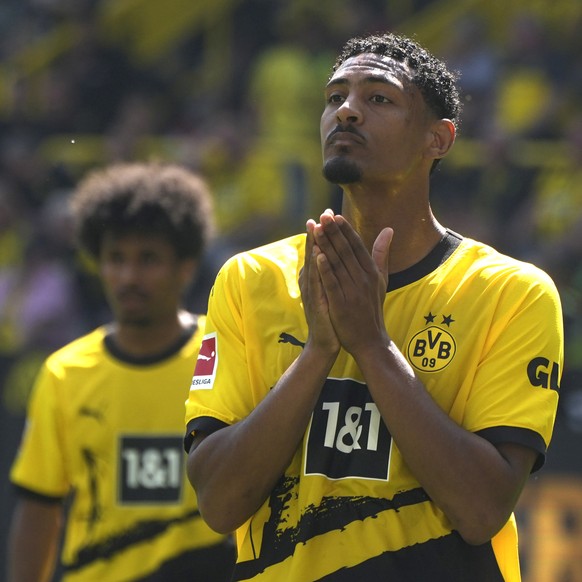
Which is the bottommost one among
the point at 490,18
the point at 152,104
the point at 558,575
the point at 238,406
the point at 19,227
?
the point at 558,575

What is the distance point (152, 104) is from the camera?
1313 cm

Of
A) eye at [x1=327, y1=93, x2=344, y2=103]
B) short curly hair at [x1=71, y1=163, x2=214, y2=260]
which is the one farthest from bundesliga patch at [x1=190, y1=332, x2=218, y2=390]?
short curly hair at [x1=71, y1=163, x2=214, y2=260]

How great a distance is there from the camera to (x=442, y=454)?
3.15 metres

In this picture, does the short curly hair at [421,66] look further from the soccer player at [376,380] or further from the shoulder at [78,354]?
the shoulder at [78,354]

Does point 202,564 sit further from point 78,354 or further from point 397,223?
point 397,223

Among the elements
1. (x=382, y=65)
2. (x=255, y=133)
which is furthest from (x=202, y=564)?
(x=255, y=133)

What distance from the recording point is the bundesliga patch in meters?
3.53

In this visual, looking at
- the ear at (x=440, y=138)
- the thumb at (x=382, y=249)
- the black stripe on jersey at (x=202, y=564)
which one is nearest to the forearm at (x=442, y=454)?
the thumb at (x=382, y=249)

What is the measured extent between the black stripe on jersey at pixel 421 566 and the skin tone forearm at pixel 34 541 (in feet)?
7.22

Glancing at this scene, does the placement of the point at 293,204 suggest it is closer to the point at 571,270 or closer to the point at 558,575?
the point at 571,270

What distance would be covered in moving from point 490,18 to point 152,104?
3.50m

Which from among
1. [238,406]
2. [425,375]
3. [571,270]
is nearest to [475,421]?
[425,375]

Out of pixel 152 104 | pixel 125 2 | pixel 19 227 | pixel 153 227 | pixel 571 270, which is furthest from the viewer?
pixel 125 2

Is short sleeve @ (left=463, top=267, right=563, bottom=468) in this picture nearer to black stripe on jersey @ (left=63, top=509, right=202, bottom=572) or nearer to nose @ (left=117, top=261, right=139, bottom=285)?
black stripe on jersey @ (left=63, top=509, right=202, bottom=572)
